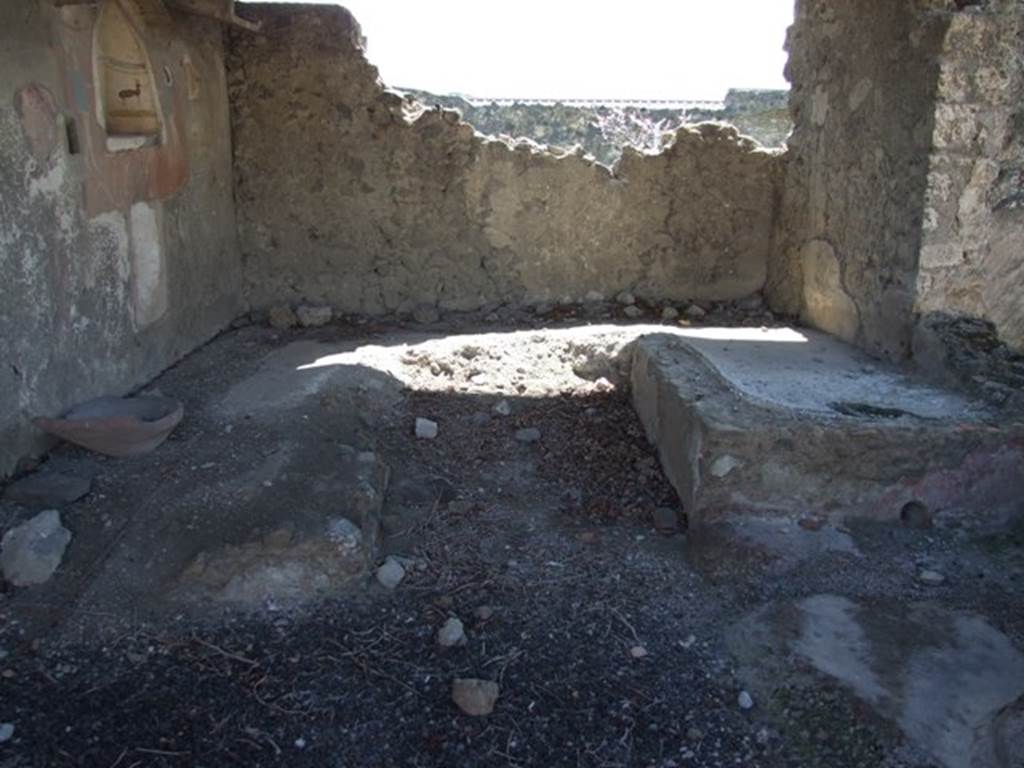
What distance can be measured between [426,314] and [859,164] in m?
2.77

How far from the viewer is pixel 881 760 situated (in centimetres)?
225

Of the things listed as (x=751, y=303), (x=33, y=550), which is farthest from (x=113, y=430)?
(x=751, y=303)

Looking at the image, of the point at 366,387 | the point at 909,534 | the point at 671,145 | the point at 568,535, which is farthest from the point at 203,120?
the point at 909,534

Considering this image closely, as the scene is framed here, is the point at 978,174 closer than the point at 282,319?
Yes

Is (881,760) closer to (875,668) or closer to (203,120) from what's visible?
(875,668)

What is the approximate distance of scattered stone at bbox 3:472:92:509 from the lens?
323cm

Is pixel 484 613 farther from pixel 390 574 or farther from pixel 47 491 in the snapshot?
pixel 47 491

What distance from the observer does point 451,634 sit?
9.10 feet

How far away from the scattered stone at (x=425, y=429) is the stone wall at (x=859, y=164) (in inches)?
84.7

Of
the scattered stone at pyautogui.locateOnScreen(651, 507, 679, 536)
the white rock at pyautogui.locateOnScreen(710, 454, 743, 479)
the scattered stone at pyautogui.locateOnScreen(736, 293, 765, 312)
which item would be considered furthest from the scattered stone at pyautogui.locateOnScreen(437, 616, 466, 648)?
the scattered stone at pyautogui.locateOnScreen(736, 293, 765, 312)

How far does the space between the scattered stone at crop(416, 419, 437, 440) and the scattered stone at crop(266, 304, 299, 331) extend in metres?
1.92

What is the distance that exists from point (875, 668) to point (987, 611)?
22.7 inches

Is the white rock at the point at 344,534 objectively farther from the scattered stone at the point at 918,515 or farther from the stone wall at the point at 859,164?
the stone wall at the point at 859,164

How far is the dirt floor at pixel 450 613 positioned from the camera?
2363 mm
